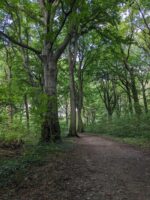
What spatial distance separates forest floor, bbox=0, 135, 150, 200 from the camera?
5.05 meters

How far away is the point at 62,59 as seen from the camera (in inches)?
1041

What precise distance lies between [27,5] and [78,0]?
16.1 ft

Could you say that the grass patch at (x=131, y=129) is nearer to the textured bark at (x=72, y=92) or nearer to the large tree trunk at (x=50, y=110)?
the textured bark at (x=72, y=92)

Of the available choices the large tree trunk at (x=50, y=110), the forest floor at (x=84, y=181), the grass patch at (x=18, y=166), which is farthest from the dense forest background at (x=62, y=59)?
the forest floor at (x=84, y=181)

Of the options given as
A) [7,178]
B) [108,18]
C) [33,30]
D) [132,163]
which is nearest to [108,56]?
[33,30]

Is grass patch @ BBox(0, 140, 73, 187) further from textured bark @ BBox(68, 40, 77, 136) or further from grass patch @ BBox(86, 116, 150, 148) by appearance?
textured bark @ BBox(68, 40, 77, 136)

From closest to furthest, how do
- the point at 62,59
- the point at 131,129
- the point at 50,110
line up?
the point at 50,110, the point at 131,129, the point at 62,59

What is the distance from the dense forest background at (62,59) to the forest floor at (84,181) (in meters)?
3.40

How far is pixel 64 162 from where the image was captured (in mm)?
8180

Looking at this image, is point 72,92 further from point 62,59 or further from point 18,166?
point 18,166

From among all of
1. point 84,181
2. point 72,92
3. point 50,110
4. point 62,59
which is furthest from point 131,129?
point 84,181

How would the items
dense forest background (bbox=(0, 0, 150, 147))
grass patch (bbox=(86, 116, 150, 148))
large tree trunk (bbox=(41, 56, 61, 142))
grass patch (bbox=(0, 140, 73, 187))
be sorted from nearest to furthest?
grass patch (bbox=(0, 140, 73, 187))
dense forest background (bbox=(0, 0, 150, 147))
large tree trunk (bbox=(41, 56, 61, 142))
grass patch (bbox=(86, 116, 150, 148))

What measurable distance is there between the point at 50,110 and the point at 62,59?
15.7m

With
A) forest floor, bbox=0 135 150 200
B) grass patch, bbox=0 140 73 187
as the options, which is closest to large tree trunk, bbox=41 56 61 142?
grass patch, bbox=0 140 73 187
